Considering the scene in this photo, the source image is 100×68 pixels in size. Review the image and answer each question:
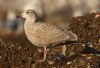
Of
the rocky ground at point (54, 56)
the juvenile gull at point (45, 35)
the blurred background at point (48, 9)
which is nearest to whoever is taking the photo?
the rocky ground at point (54, 56)

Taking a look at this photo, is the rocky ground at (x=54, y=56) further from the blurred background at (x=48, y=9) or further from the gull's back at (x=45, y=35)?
the blurred background at (x=48, y=9)

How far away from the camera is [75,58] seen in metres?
8.29

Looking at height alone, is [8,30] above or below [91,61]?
below

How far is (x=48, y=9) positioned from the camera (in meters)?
21.2

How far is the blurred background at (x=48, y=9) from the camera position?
19.7 metres

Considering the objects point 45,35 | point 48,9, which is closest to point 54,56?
point 45,35

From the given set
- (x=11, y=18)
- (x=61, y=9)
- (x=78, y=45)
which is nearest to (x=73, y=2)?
(x=61, y=9)

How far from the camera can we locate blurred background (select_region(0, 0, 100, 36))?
64.7 ft

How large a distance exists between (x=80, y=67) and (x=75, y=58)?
0.50 m

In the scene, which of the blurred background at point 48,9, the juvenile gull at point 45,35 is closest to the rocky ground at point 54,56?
the juvenile gull at point 45,35

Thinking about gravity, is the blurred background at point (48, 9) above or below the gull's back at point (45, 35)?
below

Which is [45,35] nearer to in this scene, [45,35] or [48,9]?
[45,35]

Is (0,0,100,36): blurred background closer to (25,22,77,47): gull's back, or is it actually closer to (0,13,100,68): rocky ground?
(0,13,100,68): rocky ground

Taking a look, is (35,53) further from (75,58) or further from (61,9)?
(61,9)
